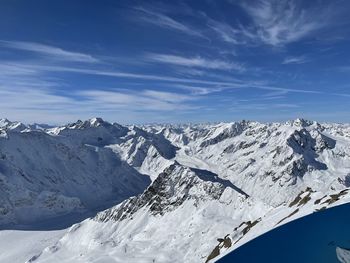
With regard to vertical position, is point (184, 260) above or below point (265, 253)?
below

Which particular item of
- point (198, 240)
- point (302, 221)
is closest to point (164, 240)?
point (198, 240)

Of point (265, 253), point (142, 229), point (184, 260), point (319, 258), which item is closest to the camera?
point (319, 258)

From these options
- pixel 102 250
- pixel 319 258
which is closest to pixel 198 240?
pixel 102 250

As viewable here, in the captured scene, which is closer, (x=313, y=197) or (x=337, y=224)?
(x=337, y=224)

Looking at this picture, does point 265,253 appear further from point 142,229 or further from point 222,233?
point 142,229

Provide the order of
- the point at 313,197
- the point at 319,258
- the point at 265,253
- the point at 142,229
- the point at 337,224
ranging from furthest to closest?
the point at 142,229 < the point at 313,197 < the point at 337,224 < the point at 265,253 < the point at 319,258

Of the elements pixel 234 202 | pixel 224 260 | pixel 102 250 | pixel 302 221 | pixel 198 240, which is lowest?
pixel 102 250
